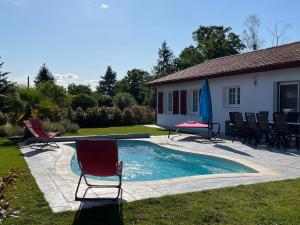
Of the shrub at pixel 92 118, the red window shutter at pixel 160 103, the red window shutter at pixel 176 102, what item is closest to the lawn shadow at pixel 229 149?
the red window shutter at pixel 176 102

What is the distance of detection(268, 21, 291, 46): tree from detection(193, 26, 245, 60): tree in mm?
5158

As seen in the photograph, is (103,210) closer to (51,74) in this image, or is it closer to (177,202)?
(177,202)

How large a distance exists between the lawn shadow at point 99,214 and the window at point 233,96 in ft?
39.9

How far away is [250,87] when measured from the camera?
50.3 feet

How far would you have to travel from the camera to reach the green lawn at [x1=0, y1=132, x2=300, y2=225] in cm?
464

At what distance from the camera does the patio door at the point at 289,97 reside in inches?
525

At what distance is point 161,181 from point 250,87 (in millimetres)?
9733

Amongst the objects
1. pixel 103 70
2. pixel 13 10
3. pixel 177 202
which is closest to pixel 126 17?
pixel 13 10

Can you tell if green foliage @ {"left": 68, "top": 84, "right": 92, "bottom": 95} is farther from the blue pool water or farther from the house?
the blue pool water

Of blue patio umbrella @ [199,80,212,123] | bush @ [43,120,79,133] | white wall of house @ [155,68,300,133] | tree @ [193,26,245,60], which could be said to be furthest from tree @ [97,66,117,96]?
blue patio umbrella @ [199,80,212,123]

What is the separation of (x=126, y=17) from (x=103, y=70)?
72295 millimetres

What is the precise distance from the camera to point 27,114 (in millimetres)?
16391

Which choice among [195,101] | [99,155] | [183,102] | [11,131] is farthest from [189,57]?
[99,155]

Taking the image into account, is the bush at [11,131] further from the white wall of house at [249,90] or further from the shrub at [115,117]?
the white wall of house at [249,90]
